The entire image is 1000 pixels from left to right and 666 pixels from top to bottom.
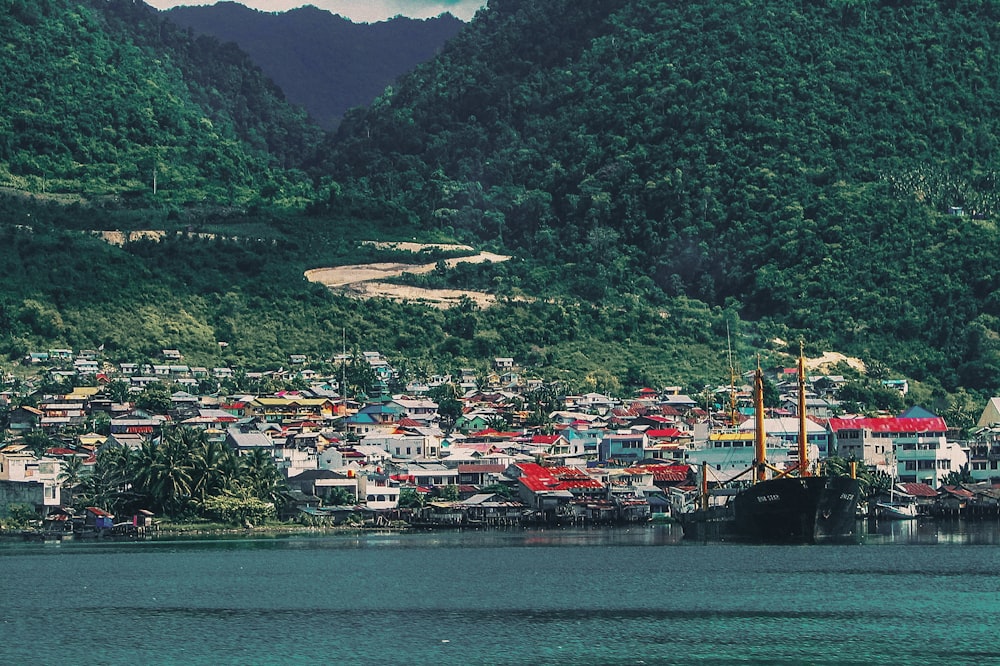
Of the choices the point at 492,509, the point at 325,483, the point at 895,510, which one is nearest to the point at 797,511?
the point at 492,509

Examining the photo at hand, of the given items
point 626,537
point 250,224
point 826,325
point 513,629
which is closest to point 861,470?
point 626,537

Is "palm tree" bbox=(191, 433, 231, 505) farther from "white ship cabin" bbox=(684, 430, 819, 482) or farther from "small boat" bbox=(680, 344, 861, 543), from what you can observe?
"white ship cabin" bbox=(684, 430, 819, 482)

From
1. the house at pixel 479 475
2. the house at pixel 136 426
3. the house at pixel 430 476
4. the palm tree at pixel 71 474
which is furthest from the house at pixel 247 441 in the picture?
the house at pixel 479 475

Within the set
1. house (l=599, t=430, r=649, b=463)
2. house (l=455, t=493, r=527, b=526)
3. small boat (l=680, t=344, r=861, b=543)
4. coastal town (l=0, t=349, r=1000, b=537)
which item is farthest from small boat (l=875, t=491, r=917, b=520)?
small boat (l=680, t=344, r=861, b=543)

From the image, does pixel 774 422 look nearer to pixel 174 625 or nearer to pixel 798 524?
pixel 798 524

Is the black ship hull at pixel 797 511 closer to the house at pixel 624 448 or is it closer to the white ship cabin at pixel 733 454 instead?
the white ship cabin at pixel 733 454

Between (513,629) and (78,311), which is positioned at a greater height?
(78,311)
